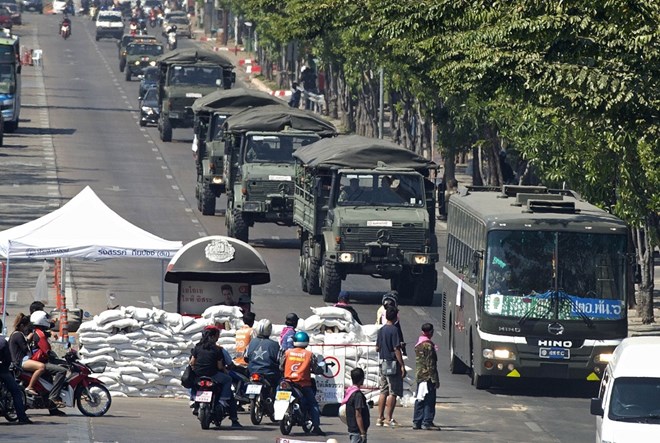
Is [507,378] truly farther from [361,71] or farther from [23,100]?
[23,100]

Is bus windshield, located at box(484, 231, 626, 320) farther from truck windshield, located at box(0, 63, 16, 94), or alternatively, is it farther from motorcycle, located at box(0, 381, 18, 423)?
truck windshield, located at box(0, 63, 16, 94)

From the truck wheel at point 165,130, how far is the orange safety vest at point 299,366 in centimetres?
4480

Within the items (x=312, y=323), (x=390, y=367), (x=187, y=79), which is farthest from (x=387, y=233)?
(x=187, y=79)

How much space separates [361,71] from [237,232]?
76.9ft

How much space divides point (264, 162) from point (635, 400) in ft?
77.1

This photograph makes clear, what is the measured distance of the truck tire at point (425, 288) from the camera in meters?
35.2

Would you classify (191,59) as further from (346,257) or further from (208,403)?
(208,403)

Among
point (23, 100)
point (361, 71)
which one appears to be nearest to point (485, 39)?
point (361, 71)

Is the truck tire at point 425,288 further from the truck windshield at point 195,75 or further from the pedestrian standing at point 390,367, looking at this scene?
the truck windshield at point 195,75

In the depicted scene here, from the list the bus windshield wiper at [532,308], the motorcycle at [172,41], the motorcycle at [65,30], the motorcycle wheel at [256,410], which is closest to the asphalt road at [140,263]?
the motorcycle wheel at [256,410]

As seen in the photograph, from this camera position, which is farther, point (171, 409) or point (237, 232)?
point (237, 232)

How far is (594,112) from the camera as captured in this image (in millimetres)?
25516

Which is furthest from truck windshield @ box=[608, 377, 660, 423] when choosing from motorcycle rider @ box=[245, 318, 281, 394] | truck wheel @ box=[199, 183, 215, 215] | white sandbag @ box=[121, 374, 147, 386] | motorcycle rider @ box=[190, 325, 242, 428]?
truck wheel @ box=[199, 183, 215, 215]

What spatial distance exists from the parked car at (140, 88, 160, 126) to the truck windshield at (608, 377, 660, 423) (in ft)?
181
